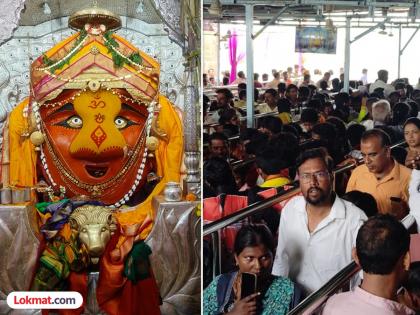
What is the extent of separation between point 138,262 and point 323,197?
1.43 ft

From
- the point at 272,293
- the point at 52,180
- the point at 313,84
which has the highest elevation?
the point at 313,84

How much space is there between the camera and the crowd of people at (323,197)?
1.21m

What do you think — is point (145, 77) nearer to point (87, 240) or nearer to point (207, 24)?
point (207, 24)

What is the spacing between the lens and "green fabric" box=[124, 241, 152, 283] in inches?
53.6

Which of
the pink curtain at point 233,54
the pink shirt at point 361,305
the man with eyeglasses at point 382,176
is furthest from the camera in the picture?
the pink curtain at point 233,54

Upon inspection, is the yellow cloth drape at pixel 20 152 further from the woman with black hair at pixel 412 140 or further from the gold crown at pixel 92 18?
the woman with black hair at pixel 412 140

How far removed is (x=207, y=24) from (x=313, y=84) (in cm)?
34

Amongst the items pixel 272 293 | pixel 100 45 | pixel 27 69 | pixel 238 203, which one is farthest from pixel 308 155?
pixel 27 69

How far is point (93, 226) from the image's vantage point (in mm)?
1340

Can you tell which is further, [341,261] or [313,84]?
[313,84]

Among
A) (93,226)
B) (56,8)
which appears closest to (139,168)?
(93,226)

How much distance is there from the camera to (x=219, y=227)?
1348 millimetres

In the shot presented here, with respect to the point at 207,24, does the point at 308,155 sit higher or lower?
lower

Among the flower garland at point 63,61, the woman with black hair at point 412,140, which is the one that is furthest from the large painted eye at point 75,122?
the woman with black hair at point 412,140
